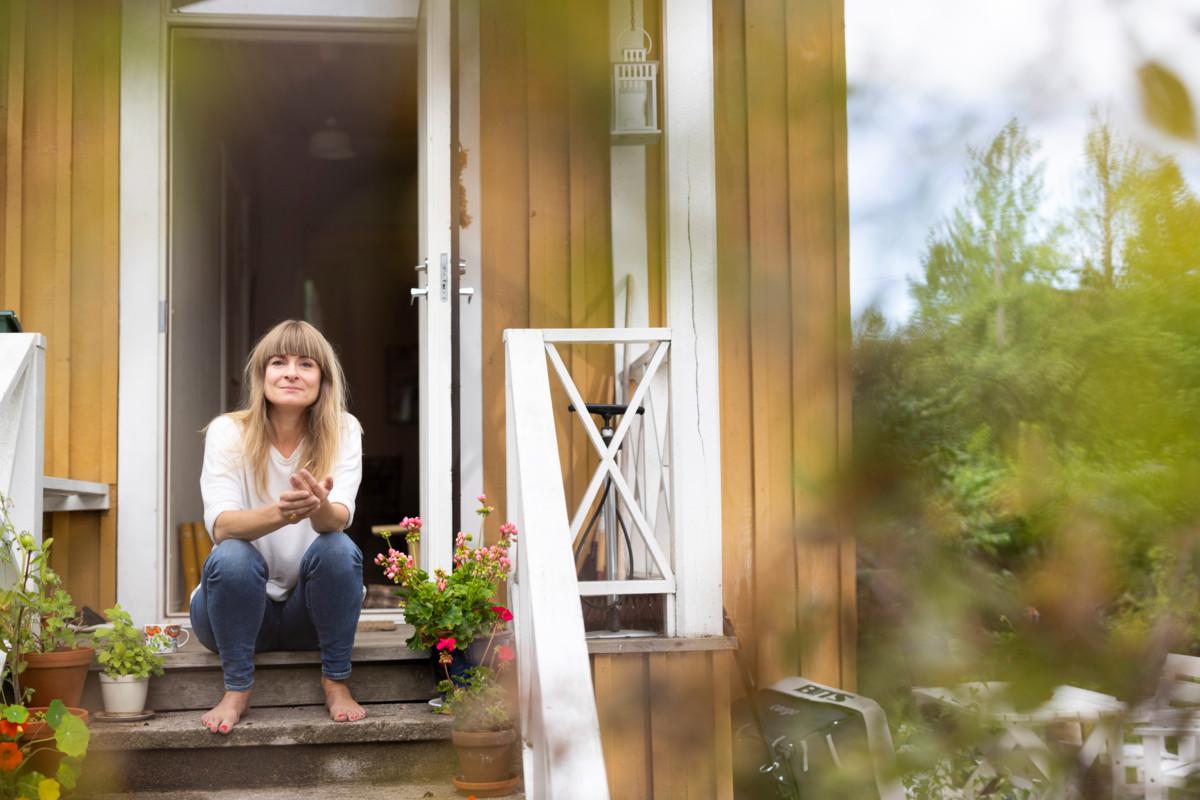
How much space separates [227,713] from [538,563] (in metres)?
0.99

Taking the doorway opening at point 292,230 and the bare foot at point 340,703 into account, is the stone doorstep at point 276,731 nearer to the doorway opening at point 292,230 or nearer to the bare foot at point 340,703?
the bare foot at point 340,703

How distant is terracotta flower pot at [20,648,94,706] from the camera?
2.59m

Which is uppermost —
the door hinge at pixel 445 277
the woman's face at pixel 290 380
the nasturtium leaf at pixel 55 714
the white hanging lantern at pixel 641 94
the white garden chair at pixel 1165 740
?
the white hanging lantern at pixel 641 94

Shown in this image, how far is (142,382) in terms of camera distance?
3.56 meters

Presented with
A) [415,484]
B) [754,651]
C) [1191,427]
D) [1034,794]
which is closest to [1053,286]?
[1191,427]

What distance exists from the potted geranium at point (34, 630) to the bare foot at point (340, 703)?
0.54 meters

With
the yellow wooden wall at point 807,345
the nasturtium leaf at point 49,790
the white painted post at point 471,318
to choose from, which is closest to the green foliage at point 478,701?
the nasturtium leaf at point 49,790

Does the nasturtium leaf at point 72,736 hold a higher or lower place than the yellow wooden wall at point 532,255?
lower

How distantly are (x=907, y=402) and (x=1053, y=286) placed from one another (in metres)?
0.06

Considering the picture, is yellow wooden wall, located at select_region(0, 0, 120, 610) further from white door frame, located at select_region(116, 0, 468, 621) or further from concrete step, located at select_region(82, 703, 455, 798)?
concrete step, located at select_region(82, 703, 455, 798)

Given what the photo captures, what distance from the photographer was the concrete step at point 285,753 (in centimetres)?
265

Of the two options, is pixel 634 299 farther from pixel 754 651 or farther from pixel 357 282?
pixel 357 282

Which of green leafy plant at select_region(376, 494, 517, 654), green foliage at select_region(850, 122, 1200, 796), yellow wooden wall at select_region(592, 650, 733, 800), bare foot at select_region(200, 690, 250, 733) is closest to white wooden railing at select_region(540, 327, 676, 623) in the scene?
green leafy plant at select_region(376, 494, 517, 654)

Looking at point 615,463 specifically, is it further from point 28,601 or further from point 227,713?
point 28,601
